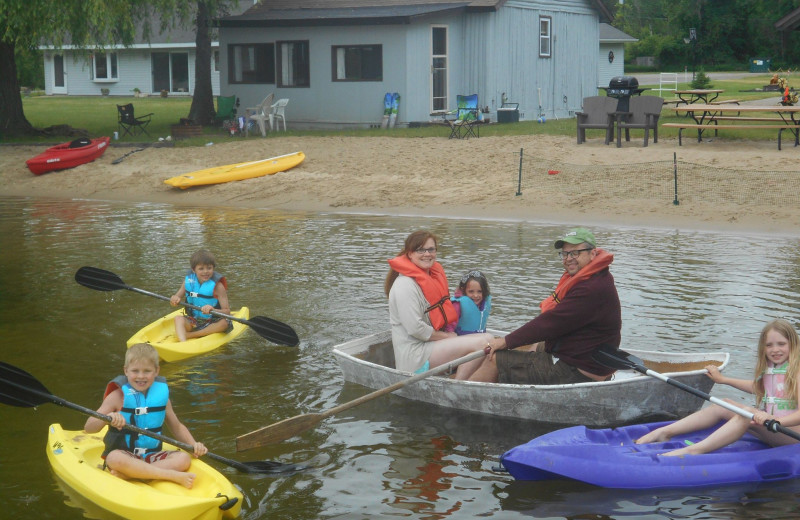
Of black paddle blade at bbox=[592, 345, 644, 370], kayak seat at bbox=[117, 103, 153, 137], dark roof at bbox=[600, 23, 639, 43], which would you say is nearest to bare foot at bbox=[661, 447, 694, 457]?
black paddle blade at bbox=[592, 345, 644, 370]

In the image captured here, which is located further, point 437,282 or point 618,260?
point 618,260

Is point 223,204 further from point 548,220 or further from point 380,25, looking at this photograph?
point 380,25

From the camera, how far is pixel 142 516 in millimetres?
6012

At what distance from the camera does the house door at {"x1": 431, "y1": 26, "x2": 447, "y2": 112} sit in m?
28.1

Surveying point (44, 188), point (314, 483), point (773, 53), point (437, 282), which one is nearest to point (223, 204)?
point (44, 188)

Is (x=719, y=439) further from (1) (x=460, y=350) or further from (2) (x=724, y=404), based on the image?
(1) (x=460, y=350)

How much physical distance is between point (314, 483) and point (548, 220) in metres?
11.4

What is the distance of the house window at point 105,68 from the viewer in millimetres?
52094

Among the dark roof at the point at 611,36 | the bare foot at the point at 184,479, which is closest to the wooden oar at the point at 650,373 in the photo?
the bare foot at the point at 184,479

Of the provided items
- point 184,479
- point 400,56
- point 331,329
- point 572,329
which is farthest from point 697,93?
point 184,479

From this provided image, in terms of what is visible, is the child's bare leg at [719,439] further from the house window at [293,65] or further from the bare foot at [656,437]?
the house window at [293,65]

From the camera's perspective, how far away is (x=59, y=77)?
54156mm

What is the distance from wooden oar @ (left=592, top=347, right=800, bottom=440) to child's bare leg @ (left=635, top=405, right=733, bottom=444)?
12 cm

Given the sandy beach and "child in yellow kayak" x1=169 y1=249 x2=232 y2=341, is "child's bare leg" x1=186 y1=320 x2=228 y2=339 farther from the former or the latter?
the sandy beach
